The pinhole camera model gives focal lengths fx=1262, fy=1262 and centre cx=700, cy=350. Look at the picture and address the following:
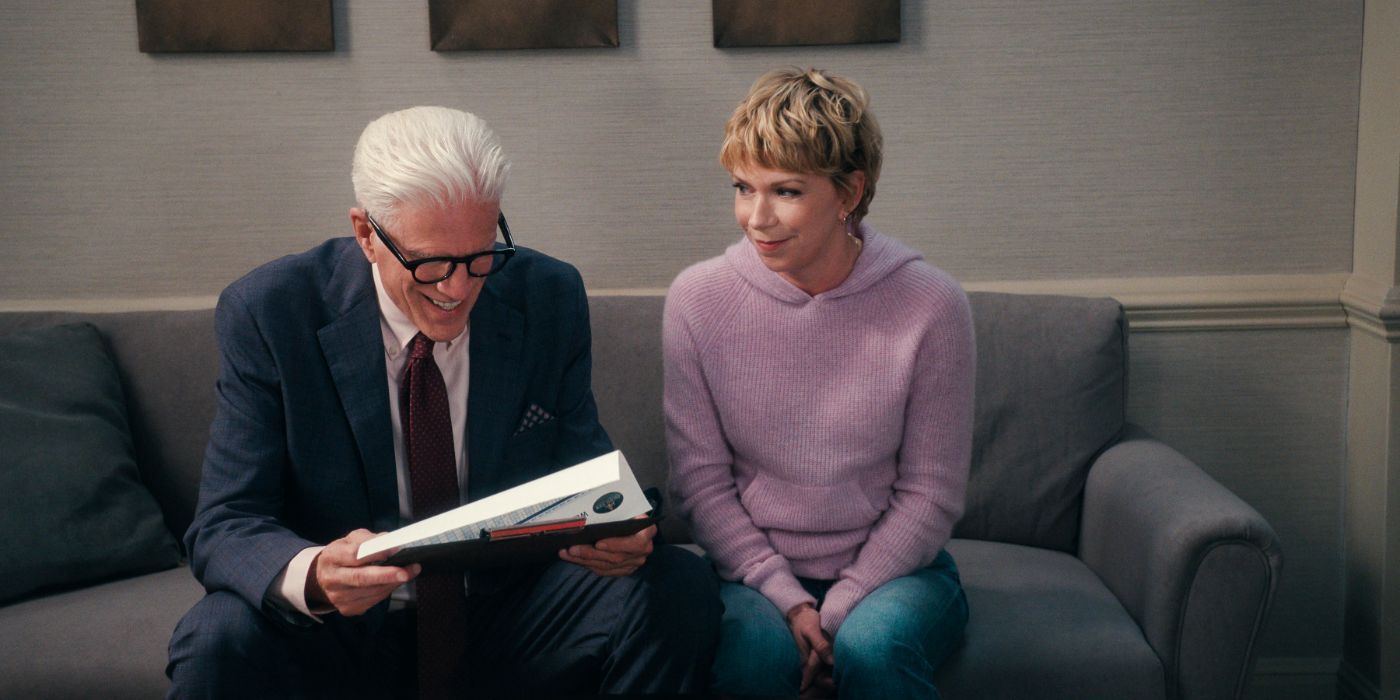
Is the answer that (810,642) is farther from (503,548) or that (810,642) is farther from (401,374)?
(401,374)

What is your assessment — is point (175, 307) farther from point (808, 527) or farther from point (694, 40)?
point (808, 527)

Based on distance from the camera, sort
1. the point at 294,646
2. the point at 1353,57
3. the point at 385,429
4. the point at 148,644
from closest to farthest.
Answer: the point at 294,646 → the point at 385,429 → the point at 148,644 → the point at 1353,57

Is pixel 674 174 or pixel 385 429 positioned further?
pixel 674 174

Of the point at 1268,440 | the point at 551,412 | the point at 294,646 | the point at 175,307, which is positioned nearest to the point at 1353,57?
the point at 1268,440

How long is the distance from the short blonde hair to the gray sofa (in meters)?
0.65

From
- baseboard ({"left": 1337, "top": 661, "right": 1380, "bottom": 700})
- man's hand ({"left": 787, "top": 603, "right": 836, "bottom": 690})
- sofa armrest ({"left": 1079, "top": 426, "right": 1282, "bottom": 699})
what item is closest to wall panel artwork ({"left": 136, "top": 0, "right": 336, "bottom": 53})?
man's hand ({"left": 787, "top": 603, "right": 836, "bottom": 690})

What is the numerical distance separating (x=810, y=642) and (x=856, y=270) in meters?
0.59

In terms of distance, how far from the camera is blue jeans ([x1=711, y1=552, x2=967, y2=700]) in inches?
69.9

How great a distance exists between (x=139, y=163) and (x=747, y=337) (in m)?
1.46

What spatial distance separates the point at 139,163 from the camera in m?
2.67

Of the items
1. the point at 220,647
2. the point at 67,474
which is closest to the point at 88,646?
the point at 67,474

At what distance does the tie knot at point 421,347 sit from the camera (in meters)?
1.81

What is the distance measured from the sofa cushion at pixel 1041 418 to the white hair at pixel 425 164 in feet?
3.71

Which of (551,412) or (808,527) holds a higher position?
(551,412)
